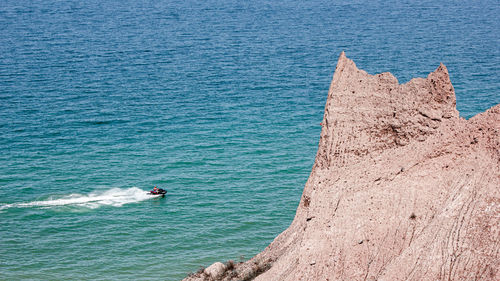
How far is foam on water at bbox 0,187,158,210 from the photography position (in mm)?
52344

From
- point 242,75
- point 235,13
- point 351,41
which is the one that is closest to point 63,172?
point 242,75

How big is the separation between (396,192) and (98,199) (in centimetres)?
3828

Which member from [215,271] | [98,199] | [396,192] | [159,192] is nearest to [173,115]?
[159,192]

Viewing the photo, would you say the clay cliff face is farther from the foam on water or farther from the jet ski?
the foam on water

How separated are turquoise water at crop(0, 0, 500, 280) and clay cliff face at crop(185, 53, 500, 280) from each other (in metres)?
18.8

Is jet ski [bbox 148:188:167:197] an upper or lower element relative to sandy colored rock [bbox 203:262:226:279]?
upper

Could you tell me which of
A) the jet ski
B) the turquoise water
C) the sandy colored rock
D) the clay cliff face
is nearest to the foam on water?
the turquoise water

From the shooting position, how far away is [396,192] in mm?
20156

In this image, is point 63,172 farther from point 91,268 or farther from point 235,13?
point 235,13

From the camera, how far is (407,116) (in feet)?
76.8

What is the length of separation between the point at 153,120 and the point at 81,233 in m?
26.6

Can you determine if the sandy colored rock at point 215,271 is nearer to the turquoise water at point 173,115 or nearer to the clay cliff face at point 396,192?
the clay cliff face at point 396,192

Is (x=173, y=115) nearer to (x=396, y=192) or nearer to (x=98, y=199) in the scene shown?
(x=98, y=199)

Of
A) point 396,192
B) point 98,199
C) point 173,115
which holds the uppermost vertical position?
point 173,115
